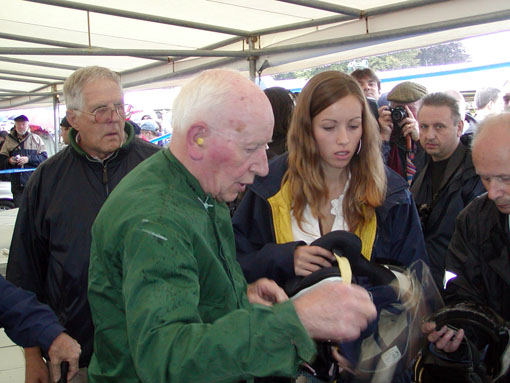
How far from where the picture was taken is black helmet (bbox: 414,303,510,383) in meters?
1.93

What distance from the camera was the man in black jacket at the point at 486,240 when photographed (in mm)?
2105

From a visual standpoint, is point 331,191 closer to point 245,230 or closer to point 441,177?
point 245,230

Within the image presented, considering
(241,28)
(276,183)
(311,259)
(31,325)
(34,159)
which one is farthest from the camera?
(34,159)

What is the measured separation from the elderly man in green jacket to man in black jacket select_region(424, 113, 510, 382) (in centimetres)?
110

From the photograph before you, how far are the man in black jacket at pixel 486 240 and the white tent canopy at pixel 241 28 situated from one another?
2.46 metres

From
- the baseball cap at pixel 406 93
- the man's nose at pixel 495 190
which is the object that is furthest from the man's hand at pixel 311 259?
the baseball cap at pixel 406 93

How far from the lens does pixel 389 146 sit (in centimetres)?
377

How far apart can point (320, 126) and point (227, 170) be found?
1.00 metres

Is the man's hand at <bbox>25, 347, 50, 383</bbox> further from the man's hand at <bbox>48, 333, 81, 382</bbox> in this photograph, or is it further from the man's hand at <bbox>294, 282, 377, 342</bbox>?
the man's hand at <bbox>294, 282, 377, 342</bbox>

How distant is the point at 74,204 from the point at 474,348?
1766mm

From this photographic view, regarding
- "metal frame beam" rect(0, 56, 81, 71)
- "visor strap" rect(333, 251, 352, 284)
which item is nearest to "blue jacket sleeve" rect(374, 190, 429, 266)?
"visor strap" rect(333, 251, 352, 284)

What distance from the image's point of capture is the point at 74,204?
7.53 feet

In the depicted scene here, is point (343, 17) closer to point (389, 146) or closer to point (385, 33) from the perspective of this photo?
point (385, 33)

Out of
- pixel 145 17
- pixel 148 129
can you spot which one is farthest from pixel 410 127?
pixel 148 129
